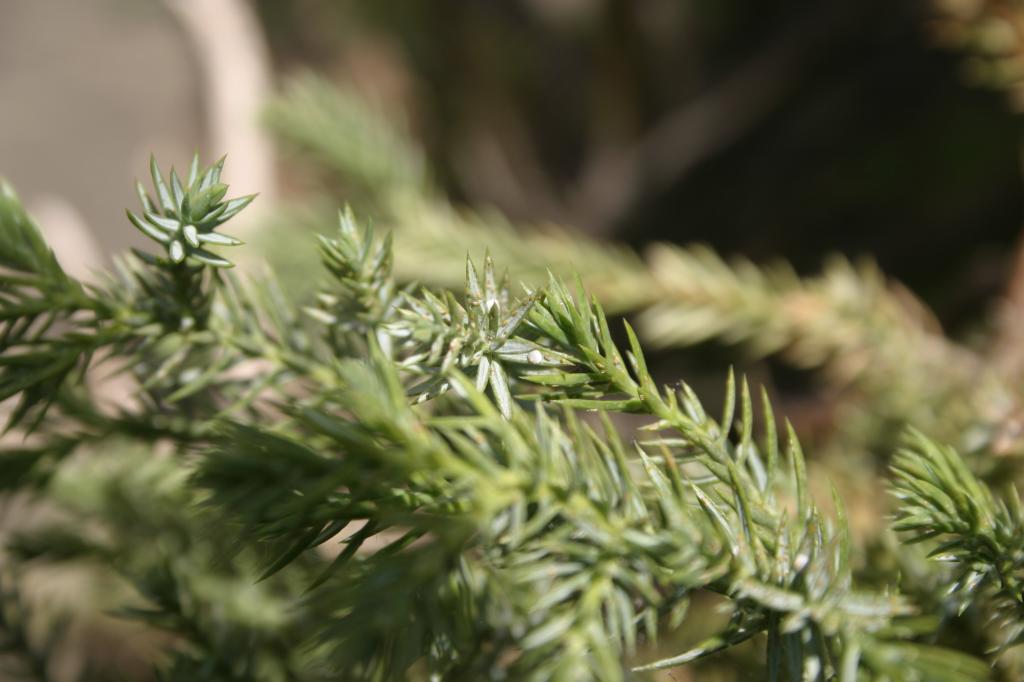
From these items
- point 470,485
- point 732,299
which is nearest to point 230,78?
point 732,299

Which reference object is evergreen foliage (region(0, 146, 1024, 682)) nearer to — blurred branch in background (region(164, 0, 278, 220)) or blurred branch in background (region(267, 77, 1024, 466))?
blurred branch in background (region(267, 77, 1024, 466))

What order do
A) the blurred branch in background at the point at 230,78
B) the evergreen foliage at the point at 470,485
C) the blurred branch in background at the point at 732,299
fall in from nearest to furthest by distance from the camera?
the evergreen foliage at the point at 470,485 < the blurred branch in background at the point at 732,299 < the blurred branch in background at the point at 230,78

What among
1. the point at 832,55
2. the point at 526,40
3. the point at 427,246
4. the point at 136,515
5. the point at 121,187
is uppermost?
the point at 526,40

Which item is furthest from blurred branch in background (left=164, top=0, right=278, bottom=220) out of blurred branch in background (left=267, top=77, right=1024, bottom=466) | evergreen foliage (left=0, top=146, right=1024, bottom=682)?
evergreen foliage (left=0, top=146, right=1024, bottom=682)

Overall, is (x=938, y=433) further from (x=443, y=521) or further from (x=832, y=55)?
(x=832, y=55)

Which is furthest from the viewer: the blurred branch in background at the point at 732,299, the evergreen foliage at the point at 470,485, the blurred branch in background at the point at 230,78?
the blurred branch in background at the point at 230,78

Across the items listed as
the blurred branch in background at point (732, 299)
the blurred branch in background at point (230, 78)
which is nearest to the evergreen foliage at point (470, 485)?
the blurred branch in background at point (732, 299)

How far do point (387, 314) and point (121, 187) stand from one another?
73cm

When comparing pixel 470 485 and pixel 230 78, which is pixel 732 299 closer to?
pixel 470 485

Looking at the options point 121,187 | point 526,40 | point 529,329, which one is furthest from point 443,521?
point 526,40

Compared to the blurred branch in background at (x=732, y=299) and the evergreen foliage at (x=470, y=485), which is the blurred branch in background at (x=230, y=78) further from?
the evergreen foliage at (x=470, y=485)

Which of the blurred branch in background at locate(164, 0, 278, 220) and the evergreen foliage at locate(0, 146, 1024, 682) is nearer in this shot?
the evergreen foliage at locate(0, 146, 1024, 682)

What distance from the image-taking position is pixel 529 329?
0.61ft

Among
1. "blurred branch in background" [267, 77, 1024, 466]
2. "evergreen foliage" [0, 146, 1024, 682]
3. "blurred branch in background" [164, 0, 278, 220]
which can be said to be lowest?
"evergreen foliage" [0, 146, 1024, 682]
